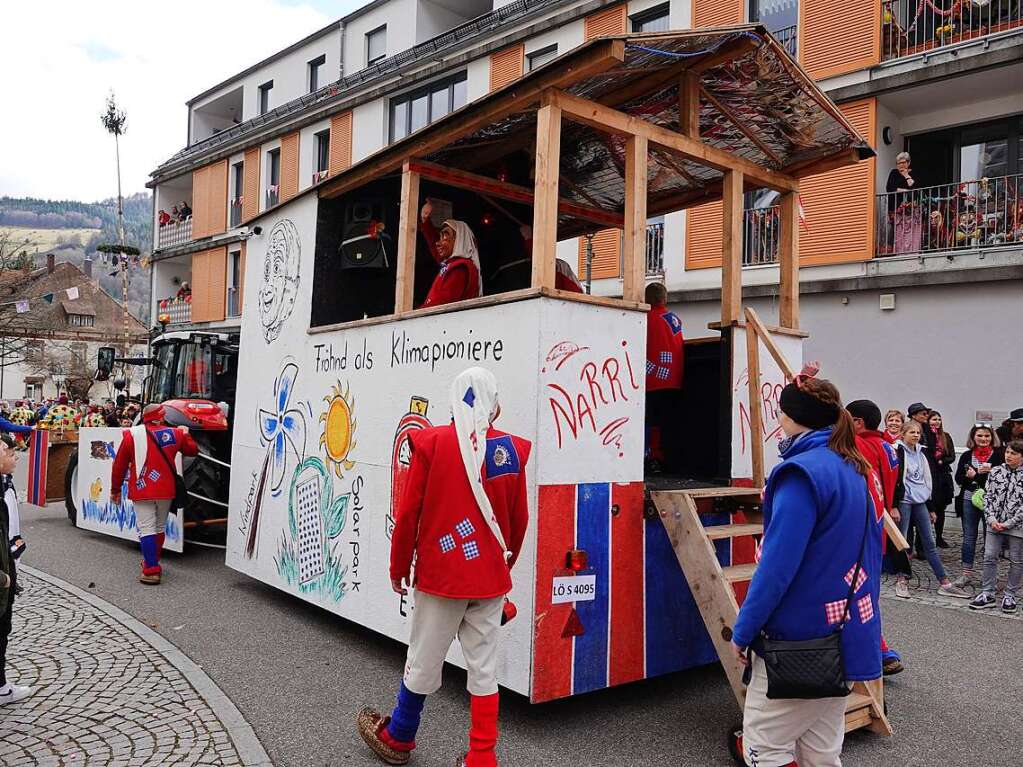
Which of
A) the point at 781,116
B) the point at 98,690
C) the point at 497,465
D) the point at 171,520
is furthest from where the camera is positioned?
the point at 171,520

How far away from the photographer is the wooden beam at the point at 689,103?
18.7 feet

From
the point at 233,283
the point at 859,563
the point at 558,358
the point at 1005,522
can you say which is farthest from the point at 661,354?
the point at 233,283

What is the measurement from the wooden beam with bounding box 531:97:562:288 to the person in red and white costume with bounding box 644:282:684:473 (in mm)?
1247

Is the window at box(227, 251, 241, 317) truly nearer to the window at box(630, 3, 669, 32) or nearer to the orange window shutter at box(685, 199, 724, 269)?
the window at box(630, 3, 669, 32)

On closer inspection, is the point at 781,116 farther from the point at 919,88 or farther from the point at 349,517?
the point at 919,88

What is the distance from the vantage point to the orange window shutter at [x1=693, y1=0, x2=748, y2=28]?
15.6 metres

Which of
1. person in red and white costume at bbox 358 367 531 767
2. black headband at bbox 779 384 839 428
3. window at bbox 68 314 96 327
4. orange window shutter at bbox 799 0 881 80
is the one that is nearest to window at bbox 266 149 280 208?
orange window shutter at bbox 799 0 881 80

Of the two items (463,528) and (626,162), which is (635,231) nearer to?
(626,162)

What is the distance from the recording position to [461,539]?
3936 mm

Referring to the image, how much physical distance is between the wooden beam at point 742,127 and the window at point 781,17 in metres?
10.4

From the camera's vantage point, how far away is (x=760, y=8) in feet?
52.2

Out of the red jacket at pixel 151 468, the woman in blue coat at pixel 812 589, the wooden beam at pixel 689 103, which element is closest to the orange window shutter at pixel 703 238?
the wooden beam at pixel 689 103

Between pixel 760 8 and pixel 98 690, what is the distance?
1578 cm

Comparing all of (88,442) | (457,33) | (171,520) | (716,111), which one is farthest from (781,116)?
(457,33)
